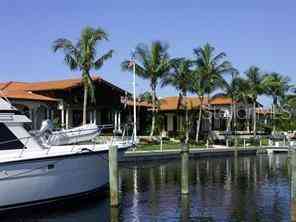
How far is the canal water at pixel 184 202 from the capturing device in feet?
66.1

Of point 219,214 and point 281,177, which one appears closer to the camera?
point 219,214

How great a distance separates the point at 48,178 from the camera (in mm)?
20828

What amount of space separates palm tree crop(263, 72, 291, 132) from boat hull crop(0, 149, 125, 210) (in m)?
54.8

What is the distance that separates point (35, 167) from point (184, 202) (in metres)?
6.10

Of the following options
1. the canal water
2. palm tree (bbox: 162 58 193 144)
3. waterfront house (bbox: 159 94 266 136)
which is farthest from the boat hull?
waterfront house (bbox: 159 94 266 136)

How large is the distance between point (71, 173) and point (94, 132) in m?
4.37

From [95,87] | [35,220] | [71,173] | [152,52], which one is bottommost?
[35,220]

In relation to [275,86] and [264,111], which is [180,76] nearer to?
[275,86]

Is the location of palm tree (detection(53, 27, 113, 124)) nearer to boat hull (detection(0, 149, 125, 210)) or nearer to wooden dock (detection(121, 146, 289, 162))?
wooden dock (detection(121, 146, 289, 162))

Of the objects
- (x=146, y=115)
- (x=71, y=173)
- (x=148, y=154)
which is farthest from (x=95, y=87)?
(x=71, y=173)

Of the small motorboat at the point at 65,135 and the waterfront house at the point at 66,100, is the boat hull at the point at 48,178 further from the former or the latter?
the waterfront house at the point at 66,100

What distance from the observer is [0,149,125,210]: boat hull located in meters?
19.8

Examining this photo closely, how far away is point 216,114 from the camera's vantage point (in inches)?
3091

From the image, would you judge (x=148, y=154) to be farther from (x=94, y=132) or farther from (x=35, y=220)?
(x=35, y=220)
